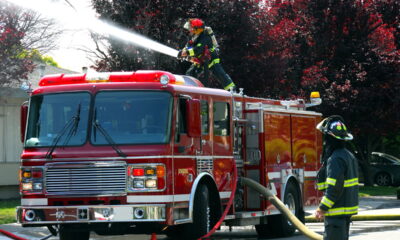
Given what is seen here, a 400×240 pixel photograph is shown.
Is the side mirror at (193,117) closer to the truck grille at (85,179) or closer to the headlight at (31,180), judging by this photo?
the truck grille at (85,179)

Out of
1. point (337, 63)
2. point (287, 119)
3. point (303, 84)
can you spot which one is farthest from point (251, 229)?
point (337, 63)

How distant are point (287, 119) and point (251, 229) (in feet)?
10.00

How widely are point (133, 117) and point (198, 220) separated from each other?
1711mm

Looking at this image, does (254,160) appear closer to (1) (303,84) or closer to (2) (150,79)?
(2) (150,79)

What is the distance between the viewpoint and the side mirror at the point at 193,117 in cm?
1156

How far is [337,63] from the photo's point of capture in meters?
28.2

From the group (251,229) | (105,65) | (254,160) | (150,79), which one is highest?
(105,65)

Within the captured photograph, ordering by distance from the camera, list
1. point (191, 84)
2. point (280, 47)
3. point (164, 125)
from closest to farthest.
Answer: point (164, 125), point (191, 84), point (280, 47)

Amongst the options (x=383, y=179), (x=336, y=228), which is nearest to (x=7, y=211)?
(x=336, y=228)

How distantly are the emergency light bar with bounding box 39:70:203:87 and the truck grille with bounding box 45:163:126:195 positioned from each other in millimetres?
1306

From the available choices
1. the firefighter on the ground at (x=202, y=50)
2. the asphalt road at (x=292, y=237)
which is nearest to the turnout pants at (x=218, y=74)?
the firefighter on the ground at (x=202, y=50)

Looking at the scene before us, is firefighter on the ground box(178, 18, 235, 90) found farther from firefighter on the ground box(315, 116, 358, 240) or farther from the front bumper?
firefighter on the ground box(315, 116, 358, 240)

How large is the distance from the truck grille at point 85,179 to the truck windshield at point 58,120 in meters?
0.36

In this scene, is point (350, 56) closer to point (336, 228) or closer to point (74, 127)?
point (74, 127)
